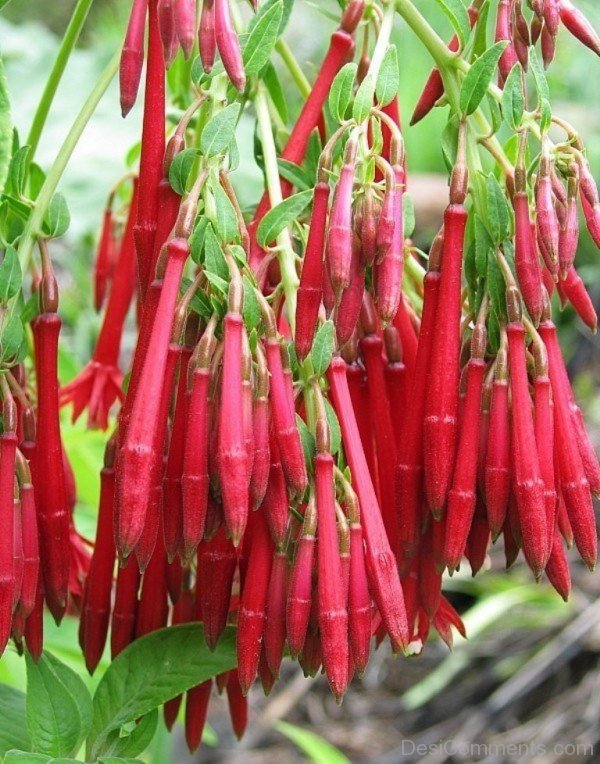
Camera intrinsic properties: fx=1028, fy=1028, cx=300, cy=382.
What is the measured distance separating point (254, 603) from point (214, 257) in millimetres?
202

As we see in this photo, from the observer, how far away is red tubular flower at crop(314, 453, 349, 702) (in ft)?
1.87

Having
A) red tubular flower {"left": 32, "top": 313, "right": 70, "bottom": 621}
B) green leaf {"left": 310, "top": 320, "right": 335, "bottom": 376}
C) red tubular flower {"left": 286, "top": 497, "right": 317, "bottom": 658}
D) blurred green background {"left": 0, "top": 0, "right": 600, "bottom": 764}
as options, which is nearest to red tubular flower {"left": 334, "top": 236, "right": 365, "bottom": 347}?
green leaf {"left": 310, "top": 320, "right": 335, "bottom": 376}

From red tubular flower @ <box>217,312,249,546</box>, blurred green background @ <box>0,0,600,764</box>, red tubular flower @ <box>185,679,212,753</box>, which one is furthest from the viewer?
blurred green background @ <box>0,0,600,764</box>

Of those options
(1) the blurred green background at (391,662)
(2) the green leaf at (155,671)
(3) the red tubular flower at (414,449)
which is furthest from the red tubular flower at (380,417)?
(1) the blurred green background at (391,662)

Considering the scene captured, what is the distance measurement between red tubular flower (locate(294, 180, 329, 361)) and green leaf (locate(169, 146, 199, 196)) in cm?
8

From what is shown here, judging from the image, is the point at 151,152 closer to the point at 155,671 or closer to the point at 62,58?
the point at 62,58

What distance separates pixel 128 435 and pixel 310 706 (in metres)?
1.69

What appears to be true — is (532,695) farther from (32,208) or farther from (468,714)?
(32,208)

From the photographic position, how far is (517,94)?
2.12 feet

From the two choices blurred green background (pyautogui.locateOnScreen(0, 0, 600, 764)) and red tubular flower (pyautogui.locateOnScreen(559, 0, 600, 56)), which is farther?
blurred green background (pyautogui.locateOnScreen(0, 0, 600, 764))

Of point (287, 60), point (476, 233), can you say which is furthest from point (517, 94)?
point (287, 60)

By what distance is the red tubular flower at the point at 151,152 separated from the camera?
655 mm

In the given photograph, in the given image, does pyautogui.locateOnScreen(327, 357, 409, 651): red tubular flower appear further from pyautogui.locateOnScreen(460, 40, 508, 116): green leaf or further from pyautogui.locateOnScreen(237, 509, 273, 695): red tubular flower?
pyautogui.locateOnScreen(460, 40, 508, 116): green leaf

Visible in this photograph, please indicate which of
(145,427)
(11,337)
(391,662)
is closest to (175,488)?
(145,427)
